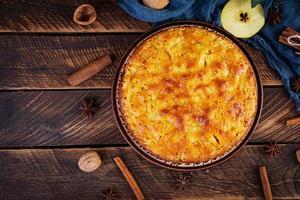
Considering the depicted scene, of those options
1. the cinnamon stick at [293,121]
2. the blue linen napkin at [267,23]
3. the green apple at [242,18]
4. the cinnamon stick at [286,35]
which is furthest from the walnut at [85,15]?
the cinnamon stick at [293,121]

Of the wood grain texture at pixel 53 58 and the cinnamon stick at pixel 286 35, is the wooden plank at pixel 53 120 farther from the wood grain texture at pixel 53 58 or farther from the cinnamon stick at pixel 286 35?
the cinnamon stick at pixel 286 35

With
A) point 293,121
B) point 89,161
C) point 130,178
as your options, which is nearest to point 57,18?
point 89,161

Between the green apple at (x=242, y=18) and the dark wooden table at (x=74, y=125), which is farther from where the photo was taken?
the dark wooden table at (x=74, y=125)

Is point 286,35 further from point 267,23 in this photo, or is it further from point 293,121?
point 293,121

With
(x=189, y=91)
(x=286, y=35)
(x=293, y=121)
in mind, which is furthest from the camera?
(x=293, y=121)

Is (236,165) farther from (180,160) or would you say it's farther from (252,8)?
(252,8)

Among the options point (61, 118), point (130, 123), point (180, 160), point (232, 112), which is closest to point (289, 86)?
point (232, 112)
